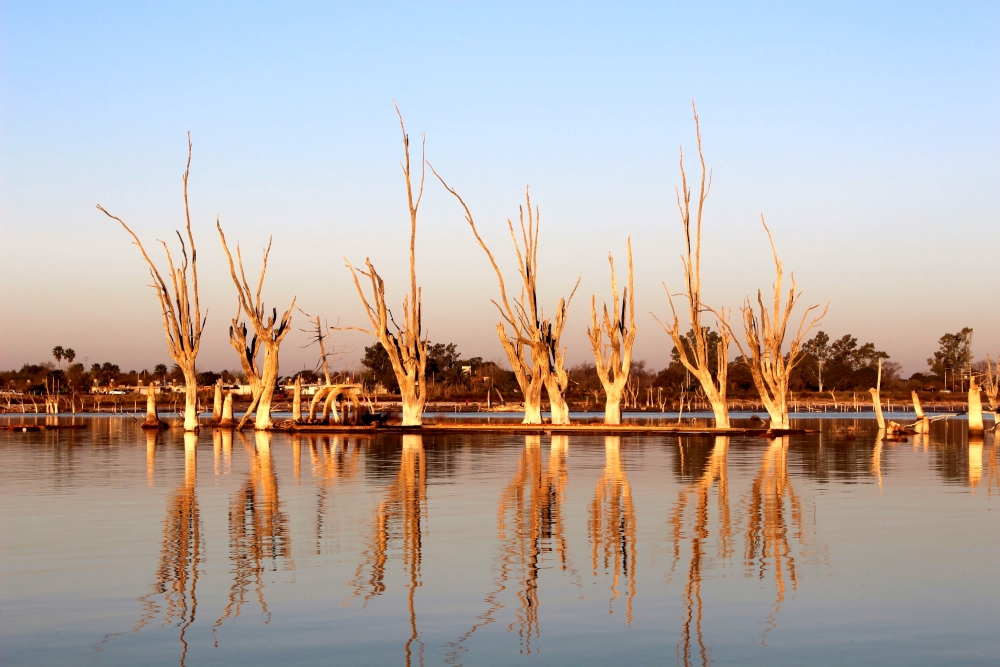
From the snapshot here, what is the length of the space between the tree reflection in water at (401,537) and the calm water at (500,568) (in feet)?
0.17

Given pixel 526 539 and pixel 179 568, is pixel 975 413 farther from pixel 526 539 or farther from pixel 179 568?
pixel 179 568

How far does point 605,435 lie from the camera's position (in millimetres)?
43344

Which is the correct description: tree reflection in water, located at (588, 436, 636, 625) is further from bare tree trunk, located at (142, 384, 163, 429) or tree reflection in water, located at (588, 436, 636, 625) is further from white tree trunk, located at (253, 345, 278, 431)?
bare tree trunk, located at (142, 384, 163, 429)

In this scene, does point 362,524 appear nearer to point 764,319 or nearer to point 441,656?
point 441,656

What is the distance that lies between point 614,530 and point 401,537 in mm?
2847

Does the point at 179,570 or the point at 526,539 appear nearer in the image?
the point at 179,570

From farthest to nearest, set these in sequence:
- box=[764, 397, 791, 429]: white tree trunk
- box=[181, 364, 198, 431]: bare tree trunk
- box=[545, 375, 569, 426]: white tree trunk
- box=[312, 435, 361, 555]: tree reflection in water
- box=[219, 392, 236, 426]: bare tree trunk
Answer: box=[219, 392, 236, 426]: bare tree trunk
box=[545, 375, 569, 426]: white tree trunk
box=[181, 364, 198, 431]: bare tree trunk
box=[764, 397, 791, 429]: white tree trunk
box=[312, 435, 361, 555]: tree reflection in water

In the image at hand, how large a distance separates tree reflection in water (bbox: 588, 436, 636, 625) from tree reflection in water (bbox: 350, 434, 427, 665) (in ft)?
6.43

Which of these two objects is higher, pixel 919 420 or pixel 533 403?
pixel 533 403

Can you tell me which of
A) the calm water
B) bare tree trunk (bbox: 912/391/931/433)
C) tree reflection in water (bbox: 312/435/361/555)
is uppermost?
bare tree trunk (bbox: 912/391/931/433)

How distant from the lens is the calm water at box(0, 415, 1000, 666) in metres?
8.66

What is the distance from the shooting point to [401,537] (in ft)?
46.0

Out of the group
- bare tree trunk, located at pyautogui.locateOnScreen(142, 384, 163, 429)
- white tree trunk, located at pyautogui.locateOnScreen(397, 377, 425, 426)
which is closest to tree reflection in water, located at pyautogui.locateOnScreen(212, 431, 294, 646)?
white tree trunk, located at pyautogui.locateOnScreen(397, 377, 425, 426)

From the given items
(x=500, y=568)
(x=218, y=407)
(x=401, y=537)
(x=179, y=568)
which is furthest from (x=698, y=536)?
(x=218, y=407)
